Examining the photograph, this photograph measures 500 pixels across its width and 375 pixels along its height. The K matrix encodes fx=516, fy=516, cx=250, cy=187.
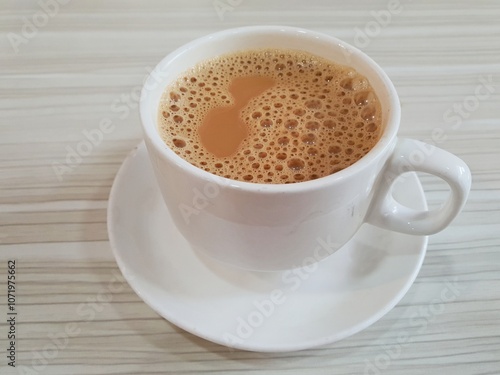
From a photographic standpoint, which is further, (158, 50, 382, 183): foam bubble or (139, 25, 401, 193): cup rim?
(158, 50, 382, 183): foam bubble

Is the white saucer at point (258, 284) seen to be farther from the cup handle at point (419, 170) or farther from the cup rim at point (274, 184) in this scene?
the cup rim at point (274, 184)

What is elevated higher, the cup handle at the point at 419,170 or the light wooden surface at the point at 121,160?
the cup handle at the point at 419,170

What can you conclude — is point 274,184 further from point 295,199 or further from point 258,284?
point 258,284

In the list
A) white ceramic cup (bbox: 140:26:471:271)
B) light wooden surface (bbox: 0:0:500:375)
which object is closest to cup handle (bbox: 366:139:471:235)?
white ceramic cup (bbox: 140:26:471:271)

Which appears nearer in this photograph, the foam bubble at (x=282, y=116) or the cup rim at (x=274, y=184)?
the cup rim at (x=274, y=184)

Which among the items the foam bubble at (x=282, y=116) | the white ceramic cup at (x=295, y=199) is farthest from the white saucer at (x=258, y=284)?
the foam bubble at (x=282, y=116)

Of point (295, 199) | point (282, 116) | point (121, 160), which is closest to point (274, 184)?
point (295, 199)

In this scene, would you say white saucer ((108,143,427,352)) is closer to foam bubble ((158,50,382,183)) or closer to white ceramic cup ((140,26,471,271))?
white ceramic cup ((140,26,471,271))
